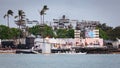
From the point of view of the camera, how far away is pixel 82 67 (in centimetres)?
9700

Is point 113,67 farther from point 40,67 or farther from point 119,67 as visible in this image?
point 40,67

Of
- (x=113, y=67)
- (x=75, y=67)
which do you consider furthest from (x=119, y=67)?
(x=75, y=67)

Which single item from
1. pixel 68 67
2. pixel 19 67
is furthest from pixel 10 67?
pixel 68 67

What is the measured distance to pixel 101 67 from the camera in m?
96.5

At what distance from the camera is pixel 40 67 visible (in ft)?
313

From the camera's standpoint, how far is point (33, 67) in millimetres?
95188

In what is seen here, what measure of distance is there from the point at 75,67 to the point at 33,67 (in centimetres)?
714

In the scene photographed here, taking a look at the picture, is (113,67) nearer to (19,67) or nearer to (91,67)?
(91,67)

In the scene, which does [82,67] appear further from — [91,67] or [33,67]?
Answer: [33,67]

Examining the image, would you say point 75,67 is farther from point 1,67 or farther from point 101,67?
point 1,67

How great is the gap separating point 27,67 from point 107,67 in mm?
13067

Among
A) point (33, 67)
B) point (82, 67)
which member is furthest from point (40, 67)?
point (82, 67)

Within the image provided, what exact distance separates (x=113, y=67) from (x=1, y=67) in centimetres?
1811

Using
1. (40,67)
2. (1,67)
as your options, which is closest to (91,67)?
(40,67)
